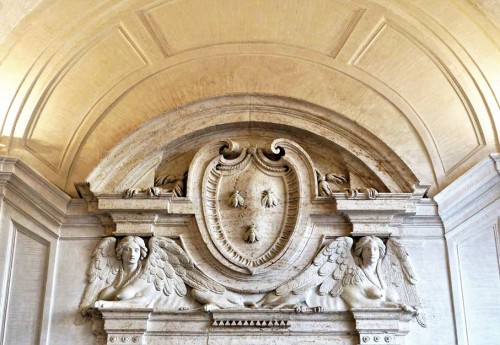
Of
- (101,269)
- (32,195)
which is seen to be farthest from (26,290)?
(32,195)

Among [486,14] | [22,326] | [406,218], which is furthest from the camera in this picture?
[486,14]

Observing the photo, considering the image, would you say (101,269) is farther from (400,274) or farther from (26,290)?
(400,274)

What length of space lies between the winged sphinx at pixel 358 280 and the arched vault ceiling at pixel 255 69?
89cm

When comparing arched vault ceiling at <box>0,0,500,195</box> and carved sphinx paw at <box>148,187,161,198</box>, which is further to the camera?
arched vault ceiling at <box>0,0,500,195</box>

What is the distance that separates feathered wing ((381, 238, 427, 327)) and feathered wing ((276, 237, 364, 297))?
0.28 meters

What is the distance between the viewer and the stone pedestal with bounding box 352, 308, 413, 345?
21.2 ft

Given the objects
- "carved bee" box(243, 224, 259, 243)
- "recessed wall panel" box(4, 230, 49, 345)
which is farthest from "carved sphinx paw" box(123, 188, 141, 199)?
"carved bee" box(243, 224, 259, 243)

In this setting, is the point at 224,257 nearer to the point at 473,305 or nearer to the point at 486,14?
the point at 473,305

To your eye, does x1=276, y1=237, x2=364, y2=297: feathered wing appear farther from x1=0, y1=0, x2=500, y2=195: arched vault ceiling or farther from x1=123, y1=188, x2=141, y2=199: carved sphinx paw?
x1=123, y1=188, x2=141, y2=199: carved sphinx paw

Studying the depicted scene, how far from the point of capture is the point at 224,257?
6.78m

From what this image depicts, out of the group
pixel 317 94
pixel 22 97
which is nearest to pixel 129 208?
pixel 22 97

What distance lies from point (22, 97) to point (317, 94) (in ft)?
9.33

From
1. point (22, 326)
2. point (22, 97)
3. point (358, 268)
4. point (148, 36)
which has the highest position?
point (148, 36)

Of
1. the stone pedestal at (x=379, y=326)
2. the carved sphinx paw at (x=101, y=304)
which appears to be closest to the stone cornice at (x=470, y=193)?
the stone pedestal at (x=379, y=326)
